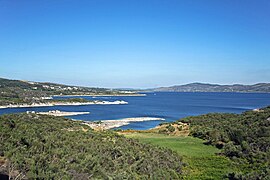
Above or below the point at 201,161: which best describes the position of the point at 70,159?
above

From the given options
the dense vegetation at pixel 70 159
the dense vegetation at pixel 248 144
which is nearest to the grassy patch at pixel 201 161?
the dense vegetation at pixel 248 144

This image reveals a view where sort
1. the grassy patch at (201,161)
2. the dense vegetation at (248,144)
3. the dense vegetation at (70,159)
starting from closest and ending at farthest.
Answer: the dense vegetation at (70,159) < the grassy patch at (201,161) < the dense vegetation at (248,144)

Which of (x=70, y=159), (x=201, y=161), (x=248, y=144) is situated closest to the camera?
(x=70, y=159)

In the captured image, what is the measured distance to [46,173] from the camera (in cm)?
1280

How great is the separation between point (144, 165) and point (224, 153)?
13.5m

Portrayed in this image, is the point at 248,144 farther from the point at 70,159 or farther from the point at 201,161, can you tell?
the point at 70,159


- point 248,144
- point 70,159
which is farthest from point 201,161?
point 70,159

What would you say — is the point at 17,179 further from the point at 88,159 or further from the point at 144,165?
the point at 144,165

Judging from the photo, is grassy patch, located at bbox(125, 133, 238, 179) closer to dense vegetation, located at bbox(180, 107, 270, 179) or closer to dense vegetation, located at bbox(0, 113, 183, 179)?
dense vegetation, located at bbox(180, 107, 270, 179)

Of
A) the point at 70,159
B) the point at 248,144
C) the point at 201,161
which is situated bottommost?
the point at 201,161

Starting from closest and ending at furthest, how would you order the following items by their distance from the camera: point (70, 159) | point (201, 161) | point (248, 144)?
point (70, 159) < point (201, 161) < point (248, 144)

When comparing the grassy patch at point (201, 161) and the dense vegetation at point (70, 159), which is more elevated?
the dense vegetation at point (70, 159)

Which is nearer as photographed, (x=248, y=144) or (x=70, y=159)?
(x=70, y=159)

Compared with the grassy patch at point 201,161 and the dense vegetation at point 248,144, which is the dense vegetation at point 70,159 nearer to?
Answer: the grassy patch at point 201,161
